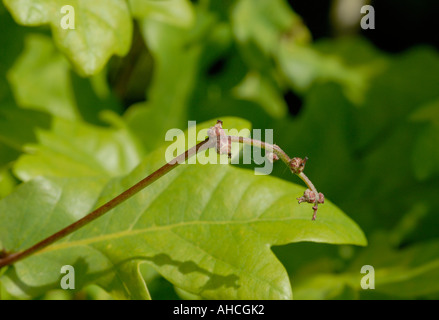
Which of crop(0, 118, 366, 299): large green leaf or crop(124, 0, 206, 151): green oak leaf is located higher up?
A: crop(124, 0, 206, 151): green oak leaf

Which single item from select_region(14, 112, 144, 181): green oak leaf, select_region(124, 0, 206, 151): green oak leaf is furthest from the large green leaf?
select_region(124, 0, 206, 151): green oak leaf

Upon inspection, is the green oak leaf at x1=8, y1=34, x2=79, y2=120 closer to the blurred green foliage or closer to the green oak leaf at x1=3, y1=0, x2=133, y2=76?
the blurred green foliage

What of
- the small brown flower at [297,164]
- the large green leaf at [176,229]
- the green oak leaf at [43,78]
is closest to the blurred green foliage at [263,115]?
the green oak leaf at [43,78]

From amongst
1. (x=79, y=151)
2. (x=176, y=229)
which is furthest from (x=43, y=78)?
(x=176, y=229)

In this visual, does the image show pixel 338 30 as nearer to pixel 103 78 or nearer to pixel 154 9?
pixel 103 78

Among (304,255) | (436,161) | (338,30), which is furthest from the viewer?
(338,30)

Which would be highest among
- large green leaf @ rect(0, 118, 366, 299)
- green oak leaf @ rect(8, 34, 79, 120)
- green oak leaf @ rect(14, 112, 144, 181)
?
green oak leaf @ rect(8, 34, 79, 120)
